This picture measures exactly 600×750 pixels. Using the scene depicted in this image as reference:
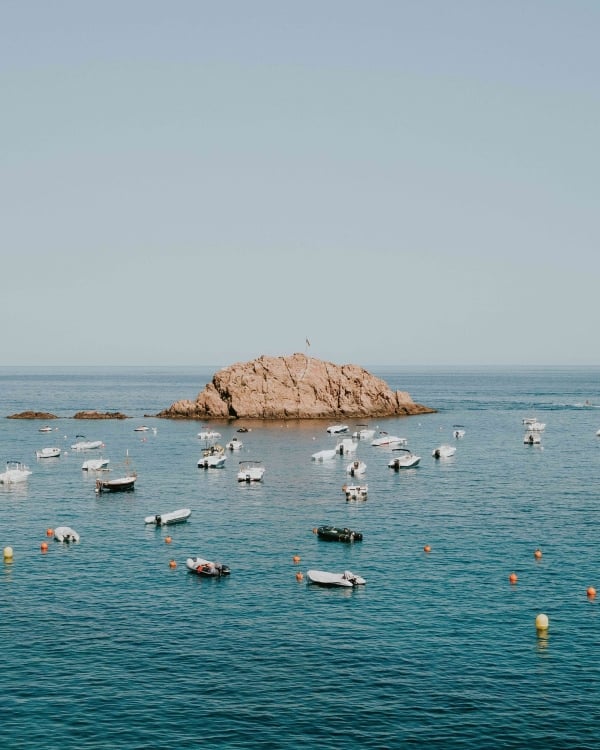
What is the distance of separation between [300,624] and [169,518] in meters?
39.4

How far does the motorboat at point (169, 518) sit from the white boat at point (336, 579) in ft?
98.3

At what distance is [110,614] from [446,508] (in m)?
57.7

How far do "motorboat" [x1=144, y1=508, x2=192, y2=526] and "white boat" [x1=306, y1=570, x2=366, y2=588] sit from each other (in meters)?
30.0

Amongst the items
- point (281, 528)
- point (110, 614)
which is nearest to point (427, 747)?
point (110, 614)

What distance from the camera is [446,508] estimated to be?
4631 inches

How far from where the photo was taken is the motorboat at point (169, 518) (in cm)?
10581

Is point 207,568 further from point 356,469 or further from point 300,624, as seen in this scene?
point 356,469

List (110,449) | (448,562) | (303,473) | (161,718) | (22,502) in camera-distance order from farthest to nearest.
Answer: (110,449), (303,473), (22,502), (448,562), (161,718)

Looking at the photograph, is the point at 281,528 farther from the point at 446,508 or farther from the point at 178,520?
the point at 446,508

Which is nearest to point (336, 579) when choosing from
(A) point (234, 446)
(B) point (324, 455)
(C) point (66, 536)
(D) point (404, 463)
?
(C) point (66, 536)

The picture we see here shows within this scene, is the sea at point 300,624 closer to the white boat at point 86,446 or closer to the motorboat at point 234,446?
the white boat at point 86,446

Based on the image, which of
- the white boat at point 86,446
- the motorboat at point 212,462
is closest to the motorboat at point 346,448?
the motorboat at point 212,462

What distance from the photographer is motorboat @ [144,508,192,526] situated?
347 feet

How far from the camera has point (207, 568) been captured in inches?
3250
